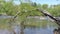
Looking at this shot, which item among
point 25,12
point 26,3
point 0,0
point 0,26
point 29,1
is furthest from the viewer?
point 0,26

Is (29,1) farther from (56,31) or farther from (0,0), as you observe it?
(0,0)

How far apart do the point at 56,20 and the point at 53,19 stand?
13cm

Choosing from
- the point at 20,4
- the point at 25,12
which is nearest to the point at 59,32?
the point at 25,12

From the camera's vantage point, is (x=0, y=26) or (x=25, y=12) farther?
(x=0, y=26)

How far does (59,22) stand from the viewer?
217 inches

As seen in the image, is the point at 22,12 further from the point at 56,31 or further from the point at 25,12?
the point at 56,31

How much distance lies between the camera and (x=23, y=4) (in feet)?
30.8

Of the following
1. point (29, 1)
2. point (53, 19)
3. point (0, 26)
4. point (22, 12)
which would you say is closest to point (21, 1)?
point (29, 1)

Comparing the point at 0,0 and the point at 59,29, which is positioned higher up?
the point at 59,29

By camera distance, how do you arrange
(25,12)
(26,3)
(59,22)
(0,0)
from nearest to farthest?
(59,22), (25,12), (26,3), (0,0)

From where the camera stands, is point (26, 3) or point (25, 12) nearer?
point (25, 12)

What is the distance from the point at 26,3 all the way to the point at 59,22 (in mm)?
3923

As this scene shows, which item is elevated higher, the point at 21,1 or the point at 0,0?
the point at 21,1

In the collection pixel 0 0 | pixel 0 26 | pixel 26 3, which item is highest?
pixel 26 3
